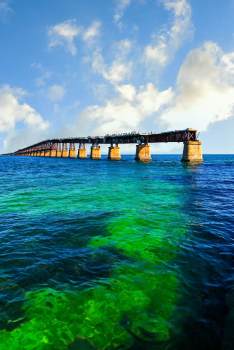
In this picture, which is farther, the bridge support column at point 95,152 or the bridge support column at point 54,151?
the bridge support column at point 54,151

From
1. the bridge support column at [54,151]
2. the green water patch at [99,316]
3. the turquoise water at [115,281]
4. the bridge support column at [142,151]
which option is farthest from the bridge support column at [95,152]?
the green water patch at [99,316]

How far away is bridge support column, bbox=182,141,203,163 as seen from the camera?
68188mm

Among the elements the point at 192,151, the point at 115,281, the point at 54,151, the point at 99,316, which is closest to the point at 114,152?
the point at 192,151

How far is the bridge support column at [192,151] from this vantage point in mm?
68188

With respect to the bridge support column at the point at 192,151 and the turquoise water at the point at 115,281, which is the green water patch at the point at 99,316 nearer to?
the turquoise water at the point at 115,281

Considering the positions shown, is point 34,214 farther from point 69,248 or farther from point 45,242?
point 69,248

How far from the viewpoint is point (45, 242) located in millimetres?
10352

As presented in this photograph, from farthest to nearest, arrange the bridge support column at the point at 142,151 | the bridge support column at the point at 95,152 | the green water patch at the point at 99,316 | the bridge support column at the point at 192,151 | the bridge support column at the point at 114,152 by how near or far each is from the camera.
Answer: the bridge support column at the point at 95,152 < the bridge support column at the point at 114,152 < the bridge support column at the point at 142,151 < the bridge support column at the point at 192,151 < the green water patch at the point at 99,316

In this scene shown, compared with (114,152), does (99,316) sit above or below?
below

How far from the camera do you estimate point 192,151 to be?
69062mm

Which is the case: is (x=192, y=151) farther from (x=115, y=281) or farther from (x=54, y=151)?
(x=54, y=151)

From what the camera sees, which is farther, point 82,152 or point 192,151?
point 82,152

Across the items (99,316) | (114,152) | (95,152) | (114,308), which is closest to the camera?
(99,316)

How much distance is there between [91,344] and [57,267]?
3300mm
